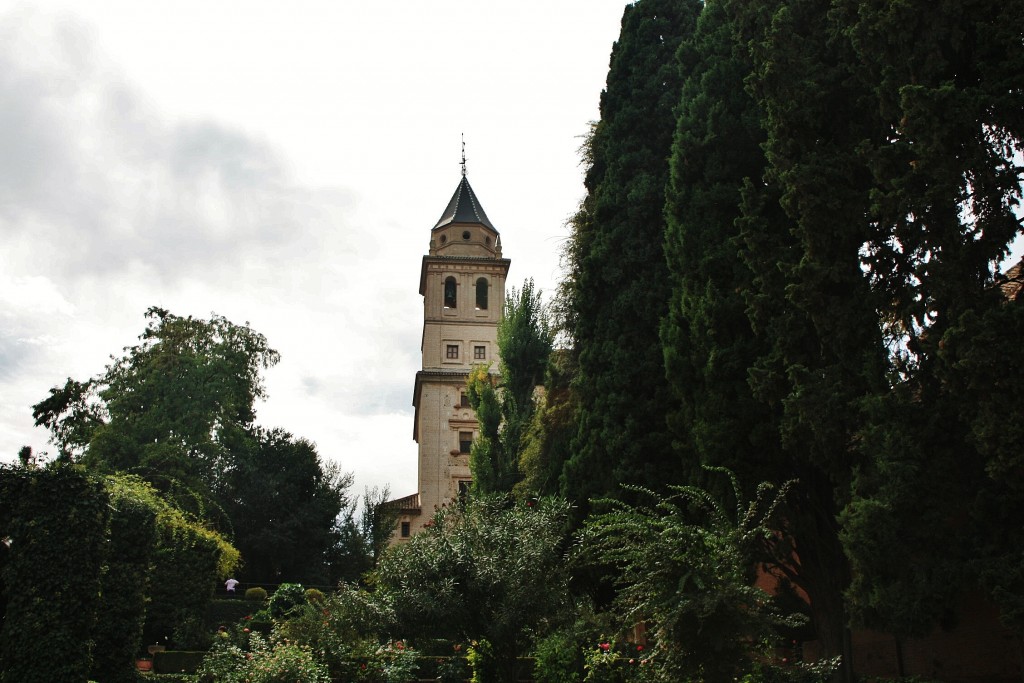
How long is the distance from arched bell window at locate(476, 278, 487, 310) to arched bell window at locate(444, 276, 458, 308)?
1279 mm

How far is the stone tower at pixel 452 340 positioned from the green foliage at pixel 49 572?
1322 inches

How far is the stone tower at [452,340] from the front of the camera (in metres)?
49.0

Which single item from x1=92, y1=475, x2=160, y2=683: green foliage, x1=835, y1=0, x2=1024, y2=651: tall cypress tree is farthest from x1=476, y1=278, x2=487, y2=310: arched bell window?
x1=835, y1=0, x2=1024, y2=651: tall cypress tree

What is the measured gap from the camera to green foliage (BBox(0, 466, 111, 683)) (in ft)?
44.6

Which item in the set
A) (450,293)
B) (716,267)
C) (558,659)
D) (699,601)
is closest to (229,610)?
(558,659)

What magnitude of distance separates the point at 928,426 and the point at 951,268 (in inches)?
70.6

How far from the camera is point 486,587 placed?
50.6 ft

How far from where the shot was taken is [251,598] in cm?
3559

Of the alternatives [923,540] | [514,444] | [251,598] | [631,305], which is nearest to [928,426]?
[923,540]

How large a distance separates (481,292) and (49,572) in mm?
40111

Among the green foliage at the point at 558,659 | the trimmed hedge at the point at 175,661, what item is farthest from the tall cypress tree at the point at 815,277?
the trimmed hedge at the point at 175,661

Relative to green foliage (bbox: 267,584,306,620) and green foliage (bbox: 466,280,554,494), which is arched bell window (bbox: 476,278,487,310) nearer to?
green foliage (bbox: 466,280,554,494)

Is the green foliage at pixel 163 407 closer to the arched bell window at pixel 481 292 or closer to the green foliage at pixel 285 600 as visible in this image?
the green foliage at pixel 285 600

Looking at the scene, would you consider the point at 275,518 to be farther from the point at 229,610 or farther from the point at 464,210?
the point at 464,210
